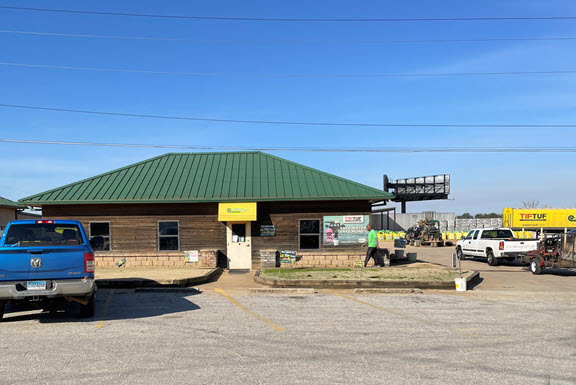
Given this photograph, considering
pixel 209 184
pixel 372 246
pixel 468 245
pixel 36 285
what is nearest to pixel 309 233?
A: pixel 372 246

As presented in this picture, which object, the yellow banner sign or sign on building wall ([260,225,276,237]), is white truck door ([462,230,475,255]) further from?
the yellow banner sign

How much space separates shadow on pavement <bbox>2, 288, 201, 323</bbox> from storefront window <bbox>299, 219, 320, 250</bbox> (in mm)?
7655

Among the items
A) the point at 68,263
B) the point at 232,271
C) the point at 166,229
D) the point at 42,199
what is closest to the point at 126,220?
the point at 166,229

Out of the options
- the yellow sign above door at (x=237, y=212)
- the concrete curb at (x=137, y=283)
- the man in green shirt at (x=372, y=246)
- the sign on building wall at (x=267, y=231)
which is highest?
the yellow sign above door at (x=237, y=212)

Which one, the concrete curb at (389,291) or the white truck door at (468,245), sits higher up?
the white truck door at (468,245)

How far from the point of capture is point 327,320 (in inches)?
393

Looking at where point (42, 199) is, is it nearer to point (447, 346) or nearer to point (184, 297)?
point (184, 297)

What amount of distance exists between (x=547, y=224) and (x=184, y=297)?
150 ft

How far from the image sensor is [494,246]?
77.7ft

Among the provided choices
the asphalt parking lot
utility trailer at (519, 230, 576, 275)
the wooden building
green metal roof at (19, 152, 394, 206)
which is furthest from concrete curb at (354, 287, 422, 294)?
utility trailer at (519, 230, 576, 275)

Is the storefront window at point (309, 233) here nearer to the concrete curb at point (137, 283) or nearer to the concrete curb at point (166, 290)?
the concrete curb at point (137, 283)

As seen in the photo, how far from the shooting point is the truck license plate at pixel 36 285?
9.21 m

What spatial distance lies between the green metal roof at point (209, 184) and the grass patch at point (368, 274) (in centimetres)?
337

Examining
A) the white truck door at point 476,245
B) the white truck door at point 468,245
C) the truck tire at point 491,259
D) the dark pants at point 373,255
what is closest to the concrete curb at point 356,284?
the dark pants at point 373,255
